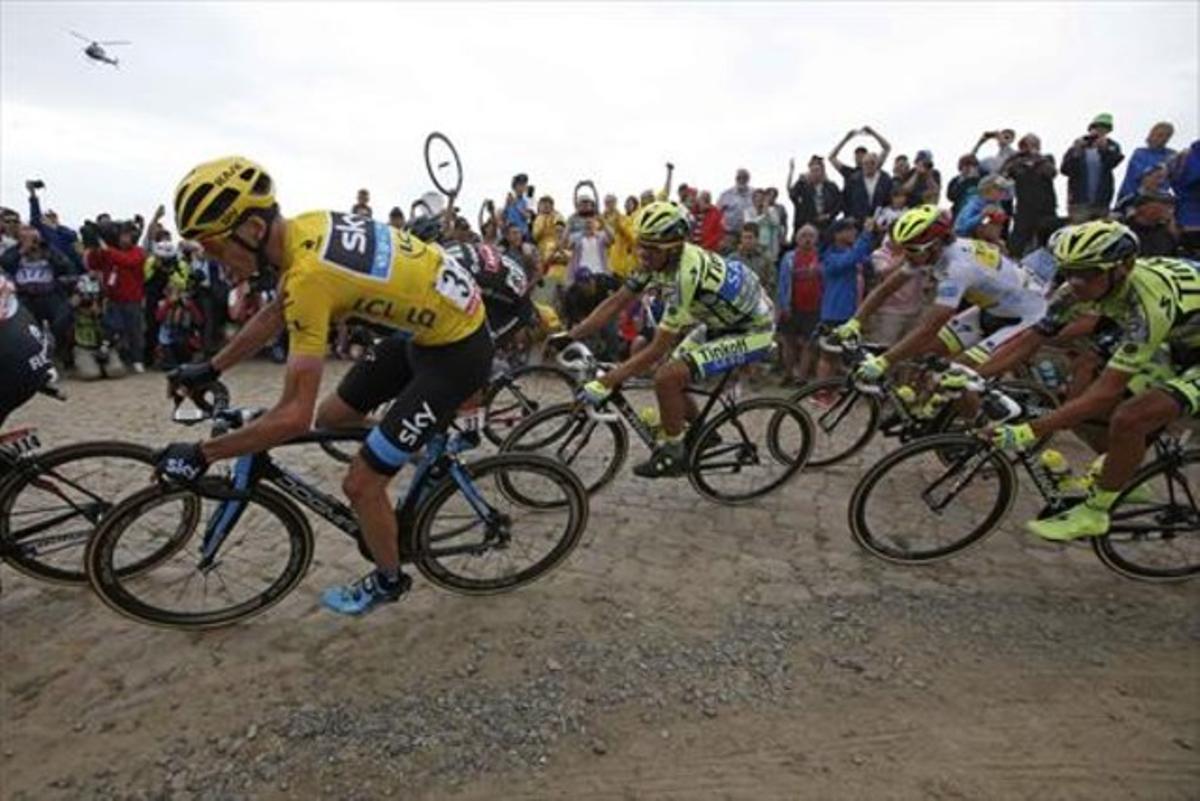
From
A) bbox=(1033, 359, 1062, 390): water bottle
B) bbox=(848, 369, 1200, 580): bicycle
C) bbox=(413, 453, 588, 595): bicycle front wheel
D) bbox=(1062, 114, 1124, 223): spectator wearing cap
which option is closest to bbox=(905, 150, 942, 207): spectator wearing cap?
bbox=(1062, 114, 1124, 223): spectator wearing cap

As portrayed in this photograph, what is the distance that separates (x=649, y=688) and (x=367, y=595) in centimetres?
165

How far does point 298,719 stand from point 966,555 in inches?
172

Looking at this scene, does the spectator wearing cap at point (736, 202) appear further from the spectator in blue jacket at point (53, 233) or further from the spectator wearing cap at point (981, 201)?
the spectator in blue jacket at point (53, 233)

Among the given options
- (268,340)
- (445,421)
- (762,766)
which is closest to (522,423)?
(445,421)

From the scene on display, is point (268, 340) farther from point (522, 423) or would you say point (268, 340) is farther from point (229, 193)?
point (522, 423)

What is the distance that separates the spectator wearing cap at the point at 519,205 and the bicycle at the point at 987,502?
8564mm

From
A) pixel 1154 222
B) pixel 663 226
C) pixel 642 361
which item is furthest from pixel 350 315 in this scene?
pixel 1154 222

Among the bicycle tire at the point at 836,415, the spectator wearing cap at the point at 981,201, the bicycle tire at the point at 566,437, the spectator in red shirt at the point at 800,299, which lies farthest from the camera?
the spectator in red shirt at the point at 800,299

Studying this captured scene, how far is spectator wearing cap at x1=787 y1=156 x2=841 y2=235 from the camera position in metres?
11.3

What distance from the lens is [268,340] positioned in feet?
12.8

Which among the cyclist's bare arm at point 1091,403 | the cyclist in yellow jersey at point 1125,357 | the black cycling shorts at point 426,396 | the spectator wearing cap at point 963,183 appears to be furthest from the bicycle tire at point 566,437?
the spectator wearing cap at point 963,183

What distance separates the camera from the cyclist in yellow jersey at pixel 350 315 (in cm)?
331

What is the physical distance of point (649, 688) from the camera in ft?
12.7

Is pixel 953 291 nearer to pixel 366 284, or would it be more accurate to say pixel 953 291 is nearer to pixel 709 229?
pixel 366 284
